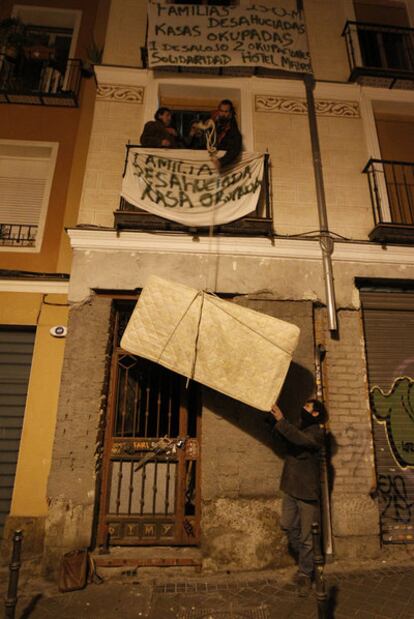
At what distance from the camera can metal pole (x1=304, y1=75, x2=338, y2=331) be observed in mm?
5676

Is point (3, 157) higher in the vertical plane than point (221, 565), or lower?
higher

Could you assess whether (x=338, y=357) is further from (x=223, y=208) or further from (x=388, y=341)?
(x=223, y=208)

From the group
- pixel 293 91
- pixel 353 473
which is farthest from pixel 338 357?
pixel 293 91

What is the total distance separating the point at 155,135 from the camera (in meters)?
6.44

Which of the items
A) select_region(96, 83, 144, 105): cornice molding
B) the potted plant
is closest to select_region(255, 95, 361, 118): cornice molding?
select_region(96, 83, 144, 105): cornice molding

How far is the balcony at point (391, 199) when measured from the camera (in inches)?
239

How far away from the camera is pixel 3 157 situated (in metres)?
7.23

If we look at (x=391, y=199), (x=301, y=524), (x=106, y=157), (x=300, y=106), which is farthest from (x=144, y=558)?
(x=300, y=106)

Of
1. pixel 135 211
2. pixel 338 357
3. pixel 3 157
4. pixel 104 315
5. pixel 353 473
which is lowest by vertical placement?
pixel 353 473

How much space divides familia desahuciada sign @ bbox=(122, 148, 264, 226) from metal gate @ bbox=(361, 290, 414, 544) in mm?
2644

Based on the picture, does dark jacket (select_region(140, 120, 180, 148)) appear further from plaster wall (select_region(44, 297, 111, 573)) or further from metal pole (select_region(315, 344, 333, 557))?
metal pole (select_region(315, 344, 333, 557))

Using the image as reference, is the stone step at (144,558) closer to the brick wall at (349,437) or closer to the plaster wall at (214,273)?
the brick wall at (349,437)

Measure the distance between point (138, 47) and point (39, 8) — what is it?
10.0 ft

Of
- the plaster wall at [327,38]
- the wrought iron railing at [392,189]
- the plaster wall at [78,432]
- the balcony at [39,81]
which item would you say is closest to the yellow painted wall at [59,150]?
the balcony at [39,81]
